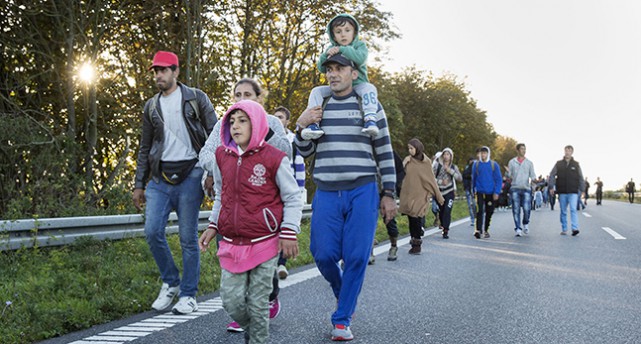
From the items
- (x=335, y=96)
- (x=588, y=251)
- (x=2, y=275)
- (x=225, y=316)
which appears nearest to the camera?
(x=335, y=96)

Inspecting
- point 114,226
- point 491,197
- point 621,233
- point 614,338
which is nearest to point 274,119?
point 614,338

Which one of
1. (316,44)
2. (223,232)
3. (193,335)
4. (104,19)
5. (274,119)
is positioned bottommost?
(193,335)

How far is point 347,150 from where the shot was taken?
4855mm

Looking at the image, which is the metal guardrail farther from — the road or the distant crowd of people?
the road

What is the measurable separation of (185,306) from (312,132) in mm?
1948

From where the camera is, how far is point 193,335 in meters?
4.95

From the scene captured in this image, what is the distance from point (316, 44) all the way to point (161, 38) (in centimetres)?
1027

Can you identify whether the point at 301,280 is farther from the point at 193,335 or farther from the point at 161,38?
the point at 161,38

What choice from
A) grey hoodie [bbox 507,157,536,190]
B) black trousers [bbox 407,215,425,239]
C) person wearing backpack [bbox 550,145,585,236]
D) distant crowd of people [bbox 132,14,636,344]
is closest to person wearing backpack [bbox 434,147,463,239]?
grey hoodie [bbox 507,157,536,190]

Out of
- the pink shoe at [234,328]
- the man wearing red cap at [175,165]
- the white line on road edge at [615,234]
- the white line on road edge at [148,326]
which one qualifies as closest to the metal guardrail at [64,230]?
the man wearing red cap at [175,165]

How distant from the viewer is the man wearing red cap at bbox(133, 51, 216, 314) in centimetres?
591

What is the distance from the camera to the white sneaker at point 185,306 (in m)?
5.78

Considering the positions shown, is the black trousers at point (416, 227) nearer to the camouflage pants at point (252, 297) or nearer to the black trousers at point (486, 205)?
the black trousers at point (486, 205)

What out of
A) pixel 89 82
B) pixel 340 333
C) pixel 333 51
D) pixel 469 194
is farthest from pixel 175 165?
pixel 469 194
